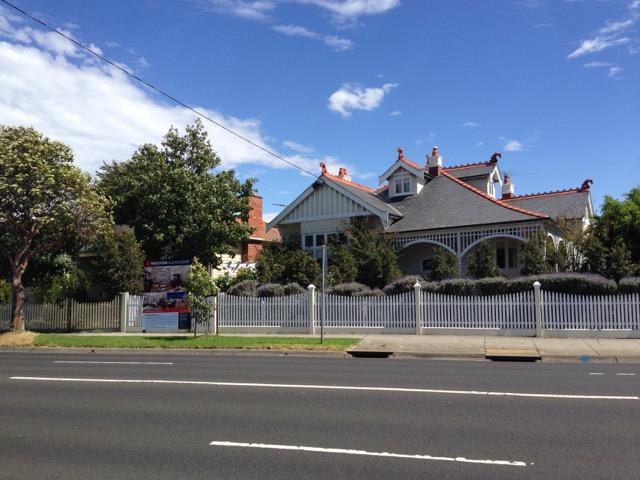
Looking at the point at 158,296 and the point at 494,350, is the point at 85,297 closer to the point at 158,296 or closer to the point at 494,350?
the point at 158,296

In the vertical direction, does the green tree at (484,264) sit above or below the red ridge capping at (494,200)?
below

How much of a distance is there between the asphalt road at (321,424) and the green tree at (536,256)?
908cm

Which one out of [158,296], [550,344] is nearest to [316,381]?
[550,344]

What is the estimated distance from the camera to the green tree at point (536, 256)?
20375 millimetres

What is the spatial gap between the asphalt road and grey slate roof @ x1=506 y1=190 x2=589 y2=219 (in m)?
15.0

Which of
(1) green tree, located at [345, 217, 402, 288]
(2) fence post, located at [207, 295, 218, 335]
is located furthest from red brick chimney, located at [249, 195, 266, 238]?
(2) fence post, located at [207, 295, 218, 335]

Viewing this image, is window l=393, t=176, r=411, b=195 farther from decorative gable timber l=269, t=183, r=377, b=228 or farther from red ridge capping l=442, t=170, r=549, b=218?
decorative gable timber l=269, t=183, r=377, b=228

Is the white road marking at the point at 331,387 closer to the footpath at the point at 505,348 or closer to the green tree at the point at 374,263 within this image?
the footpath at the point at 505,348

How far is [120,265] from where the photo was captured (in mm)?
22188

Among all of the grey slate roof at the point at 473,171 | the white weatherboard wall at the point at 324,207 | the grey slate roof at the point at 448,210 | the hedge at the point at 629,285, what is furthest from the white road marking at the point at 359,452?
the grey slate roof at the point at 473,171

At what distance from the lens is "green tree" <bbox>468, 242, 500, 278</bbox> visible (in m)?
21.4

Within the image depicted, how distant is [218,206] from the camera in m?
26.6

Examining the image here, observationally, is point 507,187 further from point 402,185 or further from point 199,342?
point 199,342

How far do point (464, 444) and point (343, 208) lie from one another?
71.2 feet
